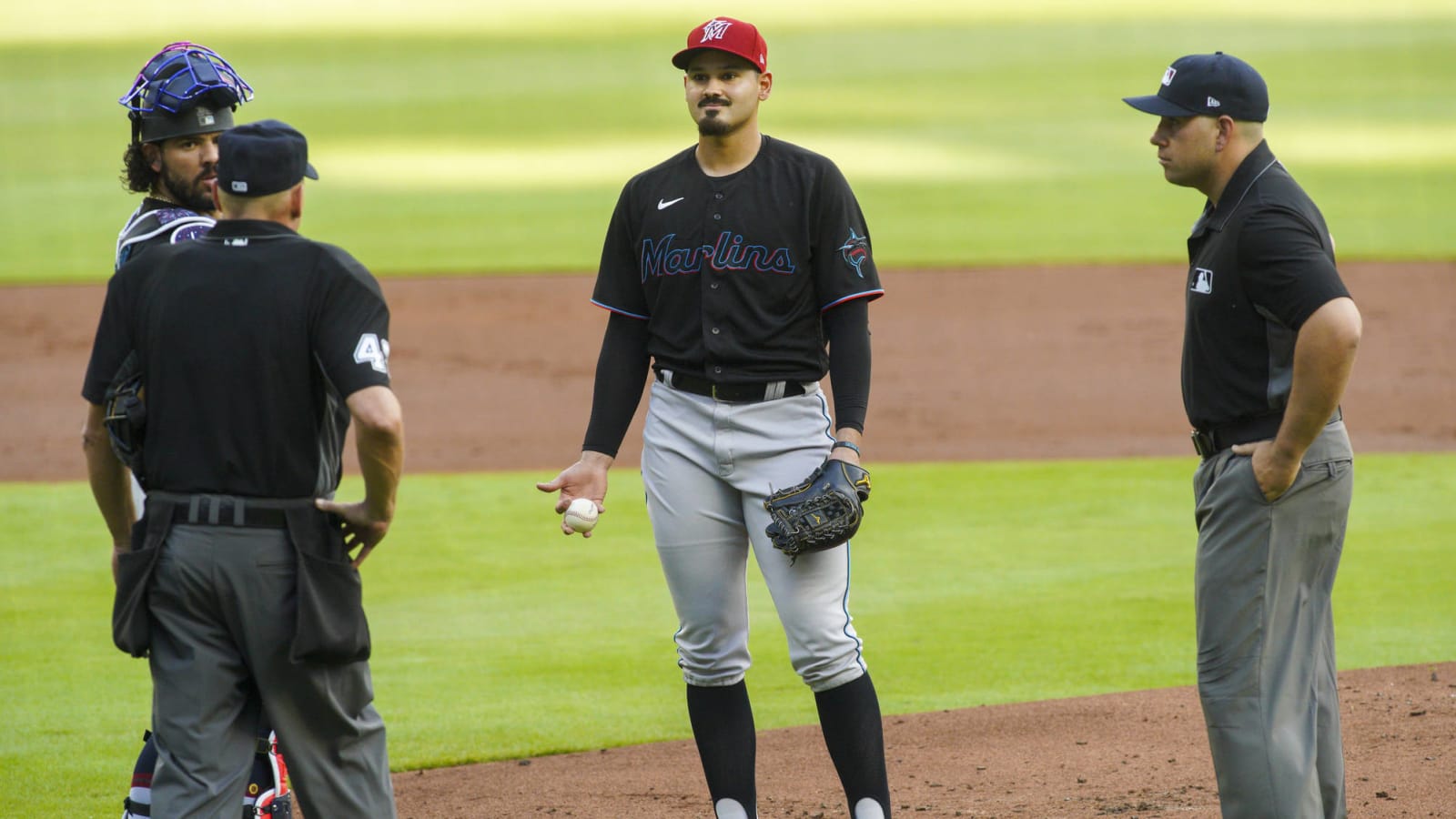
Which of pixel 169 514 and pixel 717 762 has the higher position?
pixel 169 514

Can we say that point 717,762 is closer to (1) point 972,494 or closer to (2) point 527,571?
(2) point 527,571

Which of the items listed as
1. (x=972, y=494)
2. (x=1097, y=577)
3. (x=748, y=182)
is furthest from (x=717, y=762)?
(x=972, y=494)

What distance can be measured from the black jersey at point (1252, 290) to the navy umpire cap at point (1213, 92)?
11cm

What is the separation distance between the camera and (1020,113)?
29500 millimetres

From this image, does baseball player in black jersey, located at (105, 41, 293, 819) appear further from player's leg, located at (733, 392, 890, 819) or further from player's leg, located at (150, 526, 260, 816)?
player's leg, located at (733, 392, 890, 819)

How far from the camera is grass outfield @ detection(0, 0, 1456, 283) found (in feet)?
66.8

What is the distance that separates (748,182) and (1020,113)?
26141mm

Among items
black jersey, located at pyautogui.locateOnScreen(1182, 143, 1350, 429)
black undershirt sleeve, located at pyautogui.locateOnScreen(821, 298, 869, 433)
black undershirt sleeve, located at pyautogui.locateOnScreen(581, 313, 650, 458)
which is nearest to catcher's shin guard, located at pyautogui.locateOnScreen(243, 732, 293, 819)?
black undershirt sleeve, located at pyautogui.locateOnScreen(581, 313, 650, 458)

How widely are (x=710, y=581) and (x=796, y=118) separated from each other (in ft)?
81.2

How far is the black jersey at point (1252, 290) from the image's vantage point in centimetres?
366

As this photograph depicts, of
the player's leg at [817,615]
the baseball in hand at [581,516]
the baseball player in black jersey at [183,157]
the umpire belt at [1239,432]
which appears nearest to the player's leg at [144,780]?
the baseball player in black jersey at [183,157]

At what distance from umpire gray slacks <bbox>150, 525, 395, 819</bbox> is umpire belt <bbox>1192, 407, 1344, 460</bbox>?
205 cm

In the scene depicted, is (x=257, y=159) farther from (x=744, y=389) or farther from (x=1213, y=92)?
(x=1213, y=92)

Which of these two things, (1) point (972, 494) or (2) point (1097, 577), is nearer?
(2) point (1097, 577)
